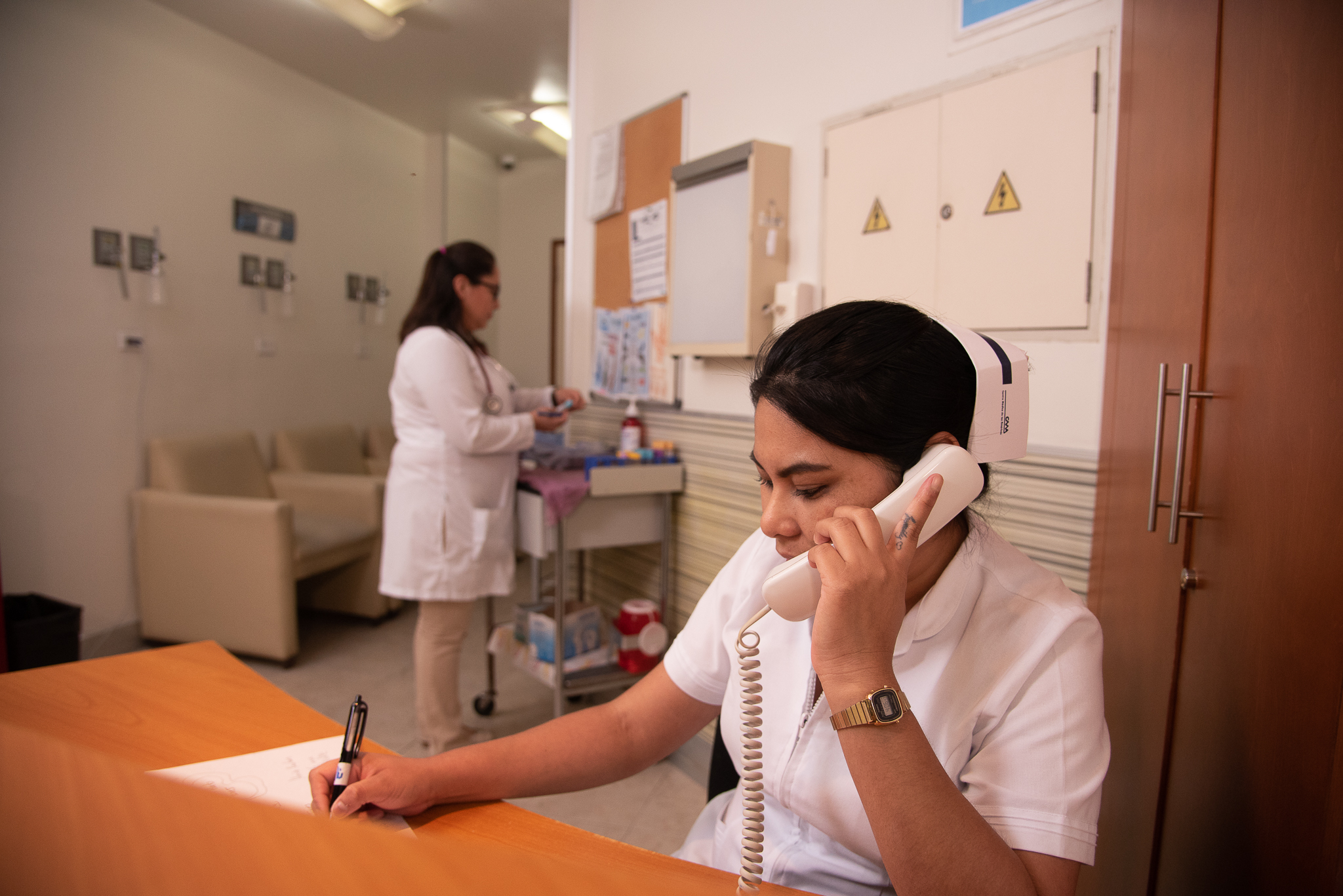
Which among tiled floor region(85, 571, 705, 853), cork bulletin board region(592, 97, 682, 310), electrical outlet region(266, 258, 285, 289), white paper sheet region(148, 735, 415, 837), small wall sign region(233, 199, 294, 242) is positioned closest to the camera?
white paper sheet region(148, 735, 415, 837)

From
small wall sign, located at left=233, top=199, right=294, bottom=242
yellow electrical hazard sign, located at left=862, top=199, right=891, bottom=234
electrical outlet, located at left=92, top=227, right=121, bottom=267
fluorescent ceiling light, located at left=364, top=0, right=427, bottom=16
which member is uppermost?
fluorescent ceiling light, located at left=364, top=0, right=427, bottom=16

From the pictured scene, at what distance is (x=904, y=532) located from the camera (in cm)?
82

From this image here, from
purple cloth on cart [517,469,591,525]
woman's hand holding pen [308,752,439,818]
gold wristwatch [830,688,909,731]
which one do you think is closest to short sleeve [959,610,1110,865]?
gold wristwatch [830,688,909,731]

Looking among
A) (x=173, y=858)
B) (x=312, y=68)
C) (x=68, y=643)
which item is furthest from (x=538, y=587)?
(x=312, y=68)

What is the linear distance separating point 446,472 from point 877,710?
211cm

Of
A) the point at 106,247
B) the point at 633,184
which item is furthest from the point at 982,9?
the point at 106,247

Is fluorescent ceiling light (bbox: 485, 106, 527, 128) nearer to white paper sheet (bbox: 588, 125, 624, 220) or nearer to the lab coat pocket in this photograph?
white paper sheet (bbox: 588, 125, 624, 220)

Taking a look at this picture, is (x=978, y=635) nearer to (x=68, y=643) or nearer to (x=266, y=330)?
(x=68, y=643)

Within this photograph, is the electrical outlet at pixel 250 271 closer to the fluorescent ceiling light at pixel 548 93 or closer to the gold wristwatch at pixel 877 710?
the fluorescent ceiling light at pixel 548 93

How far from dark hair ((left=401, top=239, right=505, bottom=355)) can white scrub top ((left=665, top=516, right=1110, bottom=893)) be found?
183cm

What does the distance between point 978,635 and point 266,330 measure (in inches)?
189

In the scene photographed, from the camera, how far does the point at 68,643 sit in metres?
3.02

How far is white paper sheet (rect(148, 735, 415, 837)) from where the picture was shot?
92 centimetres

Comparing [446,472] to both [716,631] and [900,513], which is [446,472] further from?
[900,513]
